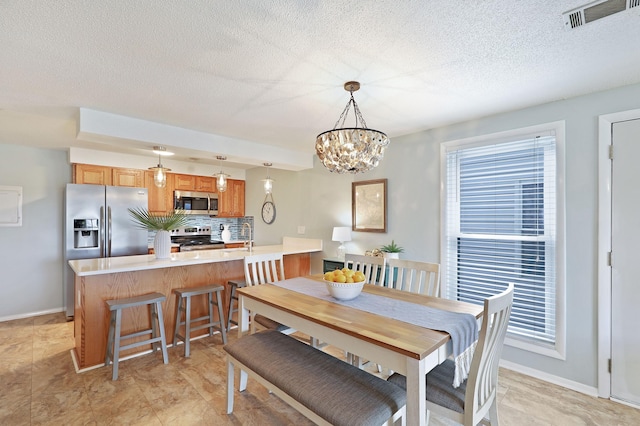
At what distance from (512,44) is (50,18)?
2358mm

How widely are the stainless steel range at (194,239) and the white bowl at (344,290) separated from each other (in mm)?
3832

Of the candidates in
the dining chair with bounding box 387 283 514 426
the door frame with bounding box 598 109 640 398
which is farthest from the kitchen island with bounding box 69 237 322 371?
the door frame with bounding box 598 109 640 398

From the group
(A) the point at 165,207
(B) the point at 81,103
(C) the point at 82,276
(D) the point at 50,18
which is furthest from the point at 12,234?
(D) the point at 50,18

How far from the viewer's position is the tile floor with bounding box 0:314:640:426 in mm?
2062

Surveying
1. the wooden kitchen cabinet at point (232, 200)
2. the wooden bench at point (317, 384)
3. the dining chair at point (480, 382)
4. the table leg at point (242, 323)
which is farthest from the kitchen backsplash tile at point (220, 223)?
the dining chair at point (480, 382)

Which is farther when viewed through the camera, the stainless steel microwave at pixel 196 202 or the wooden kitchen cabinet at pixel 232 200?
the wooden kitchen cabinet at pixel 232 200

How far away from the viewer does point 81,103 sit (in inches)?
101

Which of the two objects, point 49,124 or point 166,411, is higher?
point 49,124

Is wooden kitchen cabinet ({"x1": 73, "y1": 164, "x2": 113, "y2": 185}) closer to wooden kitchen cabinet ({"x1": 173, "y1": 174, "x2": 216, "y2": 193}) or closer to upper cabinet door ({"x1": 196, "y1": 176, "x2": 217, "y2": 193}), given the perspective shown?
wooden kitchen cabinet ({"x1": 173, "y1": 174, "x2": 216, "y2": 193})

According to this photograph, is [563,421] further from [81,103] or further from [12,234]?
[12,234]

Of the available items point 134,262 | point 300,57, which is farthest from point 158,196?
point 300,57

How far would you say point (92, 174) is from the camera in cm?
441

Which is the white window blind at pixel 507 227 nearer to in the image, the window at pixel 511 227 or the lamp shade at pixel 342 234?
the window at pixel 511 227

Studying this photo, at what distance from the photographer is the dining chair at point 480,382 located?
1.39 m
